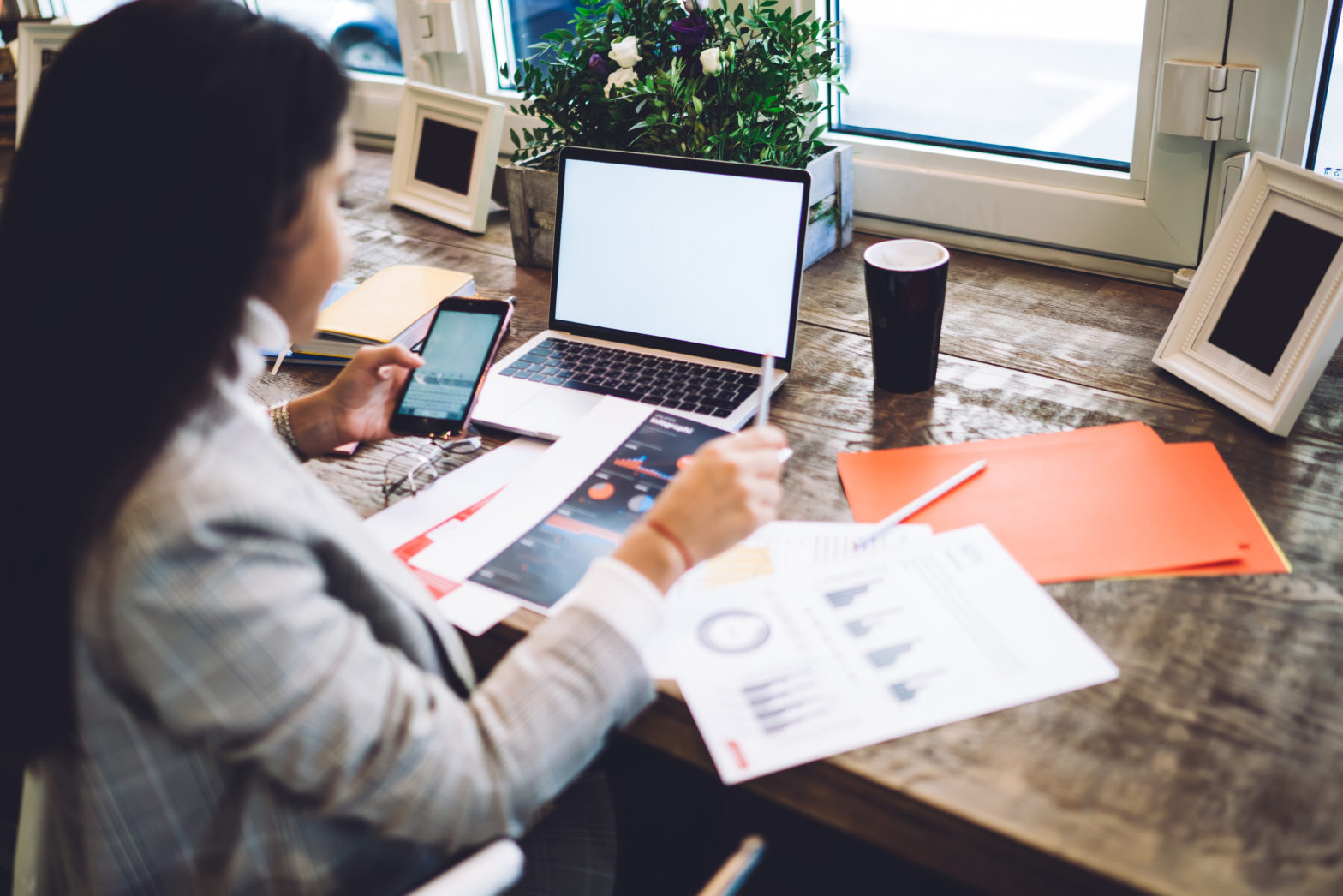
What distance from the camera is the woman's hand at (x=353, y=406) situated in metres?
1.09

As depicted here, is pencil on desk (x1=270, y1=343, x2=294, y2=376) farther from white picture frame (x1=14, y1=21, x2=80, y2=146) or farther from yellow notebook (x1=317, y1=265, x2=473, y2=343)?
white picture frame (x1=14, y1=21, x2=80, y2=146)

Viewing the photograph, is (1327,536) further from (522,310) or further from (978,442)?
(522,310)

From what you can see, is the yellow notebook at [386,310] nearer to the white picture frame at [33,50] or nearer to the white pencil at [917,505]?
the white pencil at [917,505]

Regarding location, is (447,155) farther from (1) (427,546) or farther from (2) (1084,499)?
(2) (1084,499)

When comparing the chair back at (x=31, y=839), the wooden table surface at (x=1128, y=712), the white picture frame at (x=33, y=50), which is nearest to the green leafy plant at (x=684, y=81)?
the wooden table surface at (x=1128, y=712)

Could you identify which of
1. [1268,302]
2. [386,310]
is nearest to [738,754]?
[1268,302]

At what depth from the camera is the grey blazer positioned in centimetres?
57

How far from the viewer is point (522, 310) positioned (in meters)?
1.42

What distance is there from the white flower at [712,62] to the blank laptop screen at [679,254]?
224 mm

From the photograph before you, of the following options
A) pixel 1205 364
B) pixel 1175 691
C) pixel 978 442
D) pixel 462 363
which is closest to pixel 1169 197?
pixel 1205 364

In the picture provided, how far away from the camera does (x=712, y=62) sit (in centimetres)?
130

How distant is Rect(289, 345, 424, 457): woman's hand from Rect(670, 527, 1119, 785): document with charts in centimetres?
47

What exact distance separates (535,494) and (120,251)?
46cm

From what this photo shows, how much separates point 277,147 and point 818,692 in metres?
0.52
